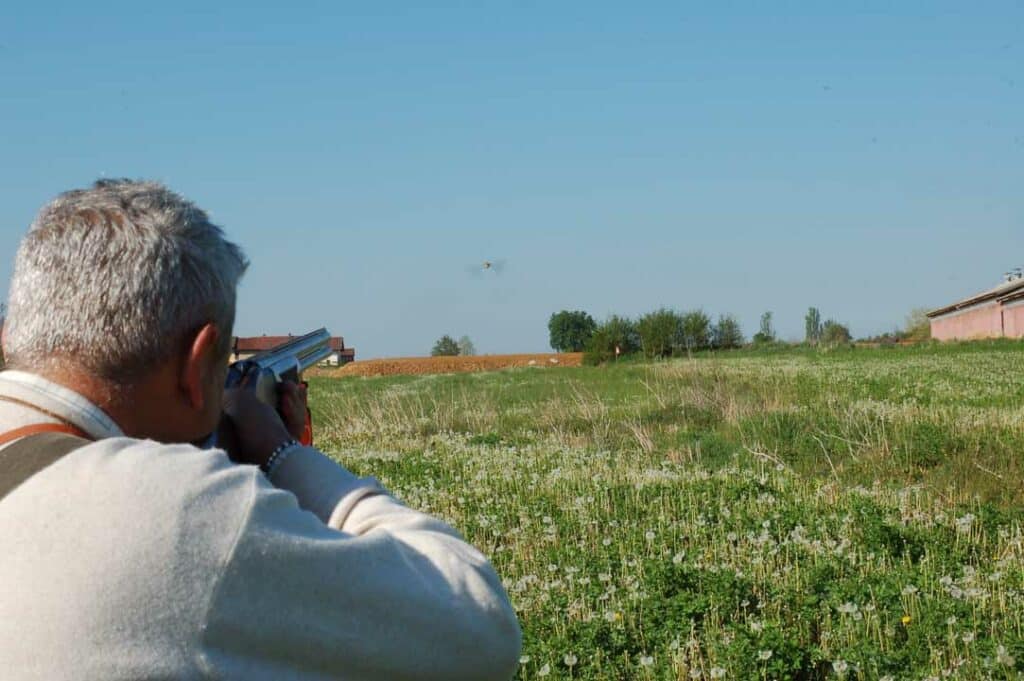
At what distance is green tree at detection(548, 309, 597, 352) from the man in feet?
412

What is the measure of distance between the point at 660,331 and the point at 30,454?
65.9 metres

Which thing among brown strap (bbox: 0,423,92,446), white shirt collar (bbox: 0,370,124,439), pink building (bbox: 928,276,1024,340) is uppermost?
pink building (bbox: 928,276,1024,340)

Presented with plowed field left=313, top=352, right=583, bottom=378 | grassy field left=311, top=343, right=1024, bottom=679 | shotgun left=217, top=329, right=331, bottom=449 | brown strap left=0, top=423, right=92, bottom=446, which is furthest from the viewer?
plowed field left=313, top=352, right=583, bottom=378

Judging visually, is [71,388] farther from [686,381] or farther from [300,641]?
→ [686,381]

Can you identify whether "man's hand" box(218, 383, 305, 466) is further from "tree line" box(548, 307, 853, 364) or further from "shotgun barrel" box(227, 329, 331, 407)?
"tree line" box(548, 307, 853, 364)

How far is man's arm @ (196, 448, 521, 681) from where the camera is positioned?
1626mm

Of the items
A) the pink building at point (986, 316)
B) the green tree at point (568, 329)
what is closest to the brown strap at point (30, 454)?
the pink building at point (986, 316)

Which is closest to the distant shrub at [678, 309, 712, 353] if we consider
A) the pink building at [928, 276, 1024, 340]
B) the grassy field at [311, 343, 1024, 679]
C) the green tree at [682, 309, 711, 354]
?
the green tree at [682, 309, 711, 354]

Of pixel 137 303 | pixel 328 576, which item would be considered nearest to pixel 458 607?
pixel 328 576

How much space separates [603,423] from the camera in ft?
51.4

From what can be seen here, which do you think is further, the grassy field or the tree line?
the tree line

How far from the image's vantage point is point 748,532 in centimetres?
743

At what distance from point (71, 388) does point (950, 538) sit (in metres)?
6.91

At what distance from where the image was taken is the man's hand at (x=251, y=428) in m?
2.14
